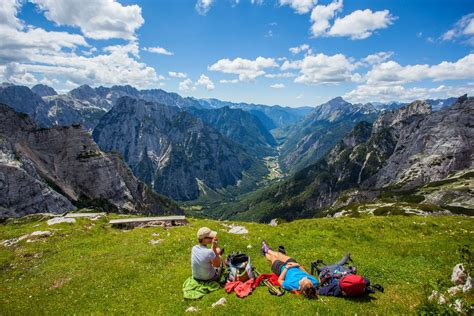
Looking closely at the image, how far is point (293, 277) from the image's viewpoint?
18938 mm

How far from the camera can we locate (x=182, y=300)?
1862 centimetres

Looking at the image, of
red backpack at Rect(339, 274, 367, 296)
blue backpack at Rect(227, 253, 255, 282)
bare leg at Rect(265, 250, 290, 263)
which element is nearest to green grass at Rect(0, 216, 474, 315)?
red backpack at Rect(339, 274, 367, 296)

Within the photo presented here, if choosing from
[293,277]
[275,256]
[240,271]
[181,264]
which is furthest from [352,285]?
[181,264]

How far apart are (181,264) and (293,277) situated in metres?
10.1

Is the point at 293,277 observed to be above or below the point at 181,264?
above

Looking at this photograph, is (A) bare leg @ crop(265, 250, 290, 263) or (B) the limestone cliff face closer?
(A) bare leg @ crop(265, 250, 290, 263)

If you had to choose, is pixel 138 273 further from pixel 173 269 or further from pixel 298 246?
pixel 298 246

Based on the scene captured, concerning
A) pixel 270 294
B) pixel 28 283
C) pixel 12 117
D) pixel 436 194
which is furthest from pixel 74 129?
pixel 436 194

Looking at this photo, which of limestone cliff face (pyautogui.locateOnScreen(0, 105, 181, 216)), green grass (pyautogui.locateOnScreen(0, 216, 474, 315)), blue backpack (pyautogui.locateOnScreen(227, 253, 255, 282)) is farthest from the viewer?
limestone cliff face (pyautogui.locateOnScreen(0, 105, 181, 216))

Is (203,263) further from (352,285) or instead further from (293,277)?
(352,285)

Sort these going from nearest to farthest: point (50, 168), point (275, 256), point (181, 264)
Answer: point (275, 256) < point (181, 264) < point (50, 168)

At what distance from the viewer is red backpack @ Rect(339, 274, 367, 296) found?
680 inches

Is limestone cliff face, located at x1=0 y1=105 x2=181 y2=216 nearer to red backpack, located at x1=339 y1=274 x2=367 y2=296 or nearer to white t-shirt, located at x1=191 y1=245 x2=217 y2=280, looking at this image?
white t-shirt, located at x1=191 y1=245 x2=217 y2=280

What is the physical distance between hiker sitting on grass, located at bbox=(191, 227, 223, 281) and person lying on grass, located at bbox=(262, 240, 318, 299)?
4.15 meters
